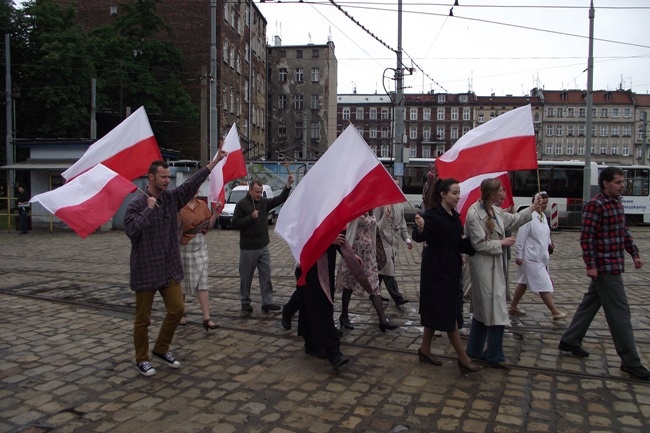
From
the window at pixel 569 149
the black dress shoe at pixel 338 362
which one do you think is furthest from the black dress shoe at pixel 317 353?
the window at pixel 569 149

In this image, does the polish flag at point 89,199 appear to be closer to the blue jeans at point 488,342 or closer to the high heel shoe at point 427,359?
the high heel shoe at point 427,359

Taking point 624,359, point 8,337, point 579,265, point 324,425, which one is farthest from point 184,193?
point 579,265

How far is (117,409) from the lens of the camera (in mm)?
4602

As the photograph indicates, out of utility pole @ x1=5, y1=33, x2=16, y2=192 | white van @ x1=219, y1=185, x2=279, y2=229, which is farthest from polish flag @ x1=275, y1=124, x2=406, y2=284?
utility pole @ x1=5, y1=33, x2=16, y2=192

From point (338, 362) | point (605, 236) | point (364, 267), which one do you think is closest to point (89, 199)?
point (338, 362)

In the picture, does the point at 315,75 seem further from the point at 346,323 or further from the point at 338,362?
the point at 338,362

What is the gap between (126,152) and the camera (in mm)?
6711

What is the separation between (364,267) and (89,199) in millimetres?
3337

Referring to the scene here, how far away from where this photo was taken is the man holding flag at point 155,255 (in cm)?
526

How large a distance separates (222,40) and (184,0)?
438 centimetres

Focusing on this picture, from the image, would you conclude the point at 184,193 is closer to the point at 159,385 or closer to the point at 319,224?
the point at 319,224

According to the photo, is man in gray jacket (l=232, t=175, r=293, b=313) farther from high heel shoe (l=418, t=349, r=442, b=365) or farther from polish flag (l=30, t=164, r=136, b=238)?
high heel shoe (l=418, t=349, r=442, b=365)

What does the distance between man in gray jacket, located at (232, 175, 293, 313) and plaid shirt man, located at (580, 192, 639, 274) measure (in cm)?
395

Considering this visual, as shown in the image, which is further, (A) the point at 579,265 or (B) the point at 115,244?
(B) the point at 115,244
